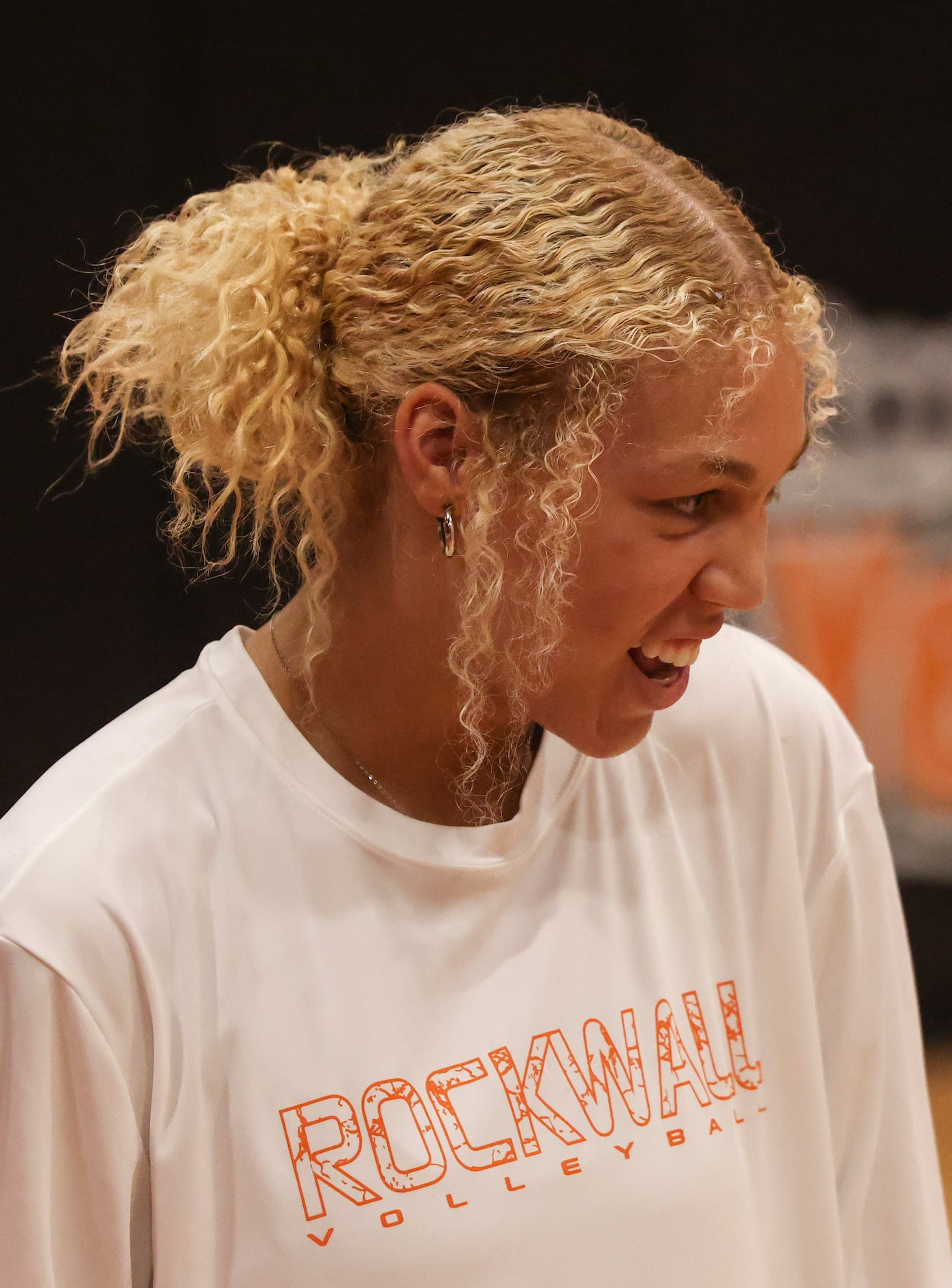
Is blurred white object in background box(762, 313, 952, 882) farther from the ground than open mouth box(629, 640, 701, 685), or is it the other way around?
blurred white object in background box(762, 313, 952, 882)

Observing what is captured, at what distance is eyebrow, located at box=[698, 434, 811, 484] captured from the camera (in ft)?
3.39

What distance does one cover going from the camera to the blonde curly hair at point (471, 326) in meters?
1.03

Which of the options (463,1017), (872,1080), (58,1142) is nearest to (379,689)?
(463,1017)

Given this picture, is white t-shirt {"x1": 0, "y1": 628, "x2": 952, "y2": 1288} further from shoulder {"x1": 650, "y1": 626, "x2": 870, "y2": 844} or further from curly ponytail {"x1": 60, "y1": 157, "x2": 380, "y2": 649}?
curly ponytail {"x1": 60, "y1": 157, "x2": 380, "y2": 649}

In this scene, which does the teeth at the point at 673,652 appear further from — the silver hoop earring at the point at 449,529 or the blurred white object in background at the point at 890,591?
the blurred white object in background at the point at 890,591

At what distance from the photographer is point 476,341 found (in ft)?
3.38

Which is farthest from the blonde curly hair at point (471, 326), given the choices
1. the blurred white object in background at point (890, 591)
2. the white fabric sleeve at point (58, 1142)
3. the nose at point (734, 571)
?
the blurred white object in background at point (890, 591)

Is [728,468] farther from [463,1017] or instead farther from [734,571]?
[463,1017]

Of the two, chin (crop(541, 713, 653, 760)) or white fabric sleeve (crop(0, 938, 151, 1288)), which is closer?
white fabric sleeve (crop(0, 938, 151, 1288))

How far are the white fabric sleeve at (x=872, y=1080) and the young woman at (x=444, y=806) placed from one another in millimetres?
48

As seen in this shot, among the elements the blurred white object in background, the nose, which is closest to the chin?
the nose

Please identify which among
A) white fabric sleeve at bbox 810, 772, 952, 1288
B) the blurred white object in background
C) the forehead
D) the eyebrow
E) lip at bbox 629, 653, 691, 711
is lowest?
white fabric sleeve at bbox 810, 772, 952, 1288

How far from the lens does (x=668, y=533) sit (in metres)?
1.06

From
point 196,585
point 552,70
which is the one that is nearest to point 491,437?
point 196,585
